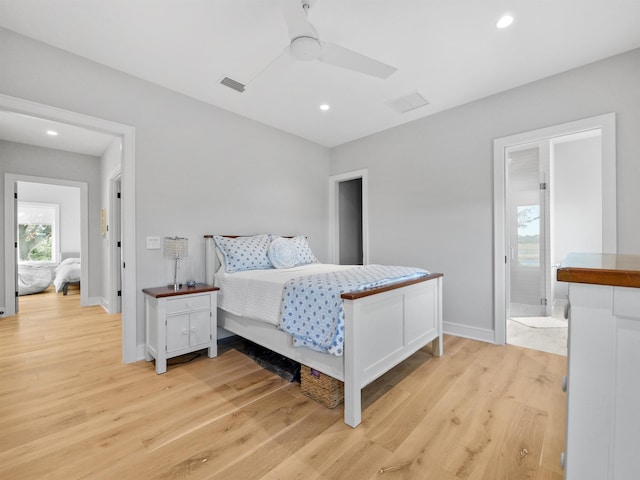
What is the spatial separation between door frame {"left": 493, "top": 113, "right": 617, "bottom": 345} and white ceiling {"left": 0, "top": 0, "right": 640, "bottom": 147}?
538 millimetres

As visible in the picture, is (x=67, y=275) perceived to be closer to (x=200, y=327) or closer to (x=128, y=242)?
(x=128, y=242)

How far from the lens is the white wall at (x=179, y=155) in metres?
2.28

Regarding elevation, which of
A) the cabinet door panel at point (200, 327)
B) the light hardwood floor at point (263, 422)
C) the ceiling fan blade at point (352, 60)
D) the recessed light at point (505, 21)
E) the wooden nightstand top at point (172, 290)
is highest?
the recessed light at point (505, 21)

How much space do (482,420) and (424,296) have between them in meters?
0.97

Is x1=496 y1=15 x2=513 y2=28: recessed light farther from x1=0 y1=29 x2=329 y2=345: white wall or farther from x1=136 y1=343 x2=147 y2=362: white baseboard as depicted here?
x1=136 y1=343 x2=147 y2=362: white baseboard

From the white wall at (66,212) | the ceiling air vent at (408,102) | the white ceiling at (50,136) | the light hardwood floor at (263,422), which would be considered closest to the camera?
the light hardwood floor at (263,422)

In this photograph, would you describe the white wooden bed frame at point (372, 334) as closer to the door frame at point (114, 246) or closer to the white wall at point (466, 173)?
the white wall at point (466, 173)

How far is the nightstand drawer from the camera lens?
2.48 m

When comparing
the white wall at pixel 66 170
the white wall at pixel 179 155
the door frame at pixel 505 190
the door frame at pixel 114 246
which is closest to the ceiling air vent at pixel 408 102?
the door frame at pixel 505 190

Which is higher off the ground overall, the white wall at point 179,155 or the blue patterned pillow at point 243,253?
the white wall at point 179,155

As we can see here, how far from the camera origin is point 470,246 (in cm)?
324

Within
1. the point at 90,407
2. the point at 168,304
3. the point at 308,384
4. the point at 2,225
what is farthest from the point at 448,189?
the point at 2,225

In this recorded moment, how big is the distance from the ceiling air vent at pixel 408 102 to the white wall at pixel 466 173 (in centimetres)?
36

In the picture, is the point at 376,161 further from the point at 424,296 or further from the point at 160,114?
the point at 160,114
